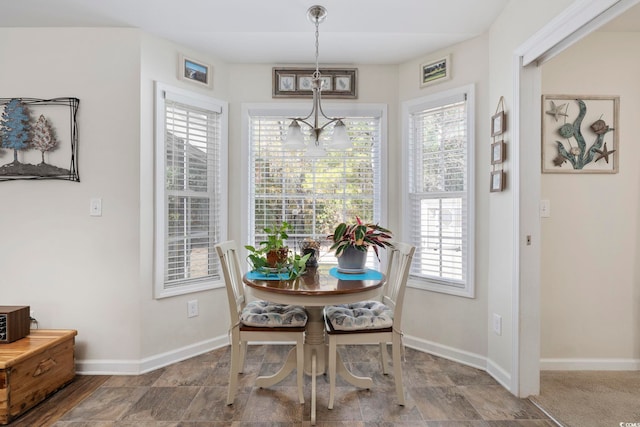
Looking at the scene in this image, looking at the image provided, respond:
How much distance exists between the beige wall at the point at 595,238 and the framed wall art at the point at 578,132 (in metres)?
0.06

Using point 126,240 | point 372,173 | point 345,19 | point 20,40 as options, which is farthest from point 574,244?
point 20,40

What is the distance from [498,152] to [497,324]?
1.21 m

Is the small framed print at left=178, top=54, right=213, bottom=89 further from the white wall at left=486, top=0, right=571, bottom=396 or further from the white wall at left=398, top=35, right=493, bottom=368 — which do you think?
the white wall at left=486, top=0, right=571, bottom=396

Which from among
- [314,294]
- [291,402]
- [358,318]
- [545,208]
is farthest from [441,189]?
[291,402]

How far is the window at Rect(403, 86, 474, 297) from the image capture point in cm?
273

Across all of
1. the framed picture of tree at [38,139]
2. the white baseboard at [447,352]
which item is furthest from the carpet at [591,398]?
the framed picture of tree at [38,139]

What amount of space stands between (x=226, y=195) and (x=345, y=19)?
170cm

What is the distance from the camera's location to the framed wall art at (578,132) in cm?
252

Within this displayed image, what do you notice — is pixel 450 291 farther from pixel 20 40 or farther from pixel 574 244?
pixel 20 40

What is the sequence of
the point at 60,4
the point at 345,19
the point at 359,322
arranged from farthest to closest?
the point at 345,19 < the point at 60,4 < the point at 359,322

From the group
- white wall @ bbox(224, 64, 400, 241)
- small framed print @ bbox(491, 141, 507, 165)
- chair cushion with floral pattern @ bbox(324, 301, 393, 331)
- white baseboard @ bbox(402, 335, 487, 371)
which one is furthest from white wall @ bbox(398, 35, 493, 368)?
chair cushion with floral pattern @ bbox(324, 301, 393, 331)

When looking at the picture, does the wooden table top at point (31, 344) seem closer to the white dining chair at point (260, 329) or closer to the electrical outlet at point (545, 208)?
the white dining chair at point (260, 329)

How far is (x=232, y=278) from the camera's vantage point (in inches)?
92.4

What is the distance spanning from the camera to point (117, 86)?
2.56 meters
